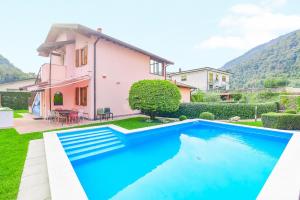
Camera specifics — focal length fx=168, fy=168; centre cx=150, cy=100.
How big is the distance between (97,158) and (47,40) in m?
24.2

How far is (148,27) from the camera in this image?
124 ft

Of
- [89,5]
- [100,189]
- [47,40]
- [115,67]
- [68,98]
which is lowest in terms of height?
[100,189]

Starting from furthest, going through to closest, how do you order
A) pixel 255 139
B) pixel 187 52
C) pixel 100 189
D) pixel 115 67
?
pixel 187 52 < pixel 115 67 < pixel 255 139 < pixel 100 189

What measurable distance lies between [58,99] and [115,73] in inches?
347

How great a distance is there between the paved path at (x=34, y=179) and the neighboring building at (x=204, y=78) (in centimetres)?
4493

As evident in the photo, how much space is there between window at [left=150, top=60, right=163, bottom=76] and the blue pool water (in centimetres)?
1555

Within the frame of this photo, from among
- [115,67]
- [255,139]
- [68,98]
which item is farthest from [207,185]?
[68,98]

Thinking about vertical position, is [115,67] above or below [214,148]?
above

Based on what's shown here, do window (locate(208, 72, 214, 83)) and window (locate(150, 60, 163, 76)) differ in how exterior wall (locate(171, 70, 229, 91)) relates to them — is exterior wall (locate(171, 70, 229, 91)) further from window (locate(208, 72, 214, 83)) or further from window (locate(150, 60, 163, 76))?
window (locate(150, 60, 163, 76))

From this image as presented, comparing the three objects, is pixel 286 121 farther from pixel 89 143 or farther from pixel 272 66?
pixel 272 66

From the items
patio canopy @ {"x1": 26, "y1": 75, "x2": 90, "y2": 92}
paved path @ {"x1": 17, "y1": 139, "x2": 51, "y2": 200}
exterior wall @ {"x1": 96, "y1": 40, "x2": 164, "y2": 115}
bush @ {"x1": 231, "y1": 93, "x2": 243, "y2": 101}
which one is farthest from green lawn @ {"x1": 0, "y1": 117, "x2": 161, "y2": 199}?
bush @ {"x1": 231, "y1": 93, "x2": 243, "y2": 101}

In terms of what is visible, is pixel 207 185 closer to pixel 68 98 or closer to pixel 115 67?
pixel 115 67

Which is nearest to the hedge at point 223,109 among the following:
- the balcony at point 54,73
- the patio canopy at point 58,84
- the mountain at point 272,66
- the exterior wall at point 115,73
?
the exterior wall at point 115,73

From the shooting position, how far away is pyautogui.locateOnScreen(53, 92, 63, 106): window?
881 inches
